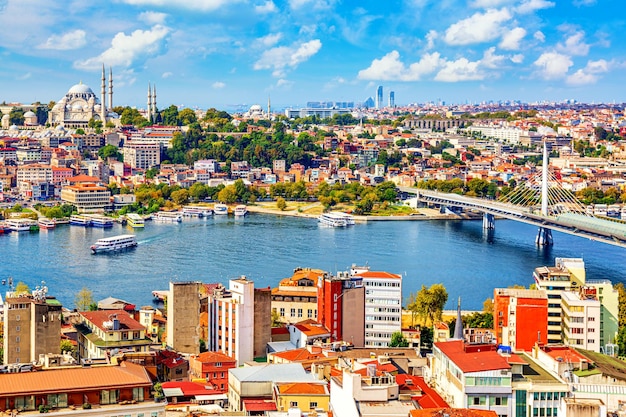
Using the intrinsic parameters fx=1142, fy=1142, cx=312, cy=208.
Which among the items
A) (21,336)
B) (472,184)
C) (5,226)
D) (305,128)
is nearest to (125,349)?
(21,336)

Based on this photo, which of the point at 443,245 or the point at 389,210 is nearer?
Answer: the point at 443,245

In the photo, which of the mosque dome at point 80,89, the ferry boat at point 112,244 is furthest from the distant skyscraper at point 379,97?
the ferry boat at point 112,244

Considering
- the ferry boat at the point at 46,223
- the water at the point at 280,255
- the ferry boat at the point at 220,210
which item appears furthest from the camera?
the ferry boat at the point at 220,210

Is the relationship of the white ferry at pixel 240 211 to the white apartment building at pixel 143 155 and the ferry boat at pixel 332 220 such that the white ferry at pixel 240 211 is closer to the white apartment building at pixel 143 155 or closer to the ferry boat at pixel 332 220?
the ferry boat at pixel 332 220

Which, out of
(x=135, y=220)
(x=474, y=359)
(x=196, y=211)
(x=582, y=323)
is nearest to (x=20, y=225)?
(x=135, y=220)

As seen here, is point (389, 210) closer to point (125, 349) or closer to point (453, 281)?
point (453, 281)

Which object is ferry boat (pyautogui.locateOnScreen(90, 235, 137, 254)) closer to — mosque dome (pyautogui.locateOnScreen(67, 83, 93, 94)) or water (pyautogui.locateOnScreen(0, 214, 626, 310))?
water (pyautogui.locateOnScreen(0, 214, 626, 310))

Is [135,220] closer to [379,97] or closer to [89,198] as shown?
[89,198]
